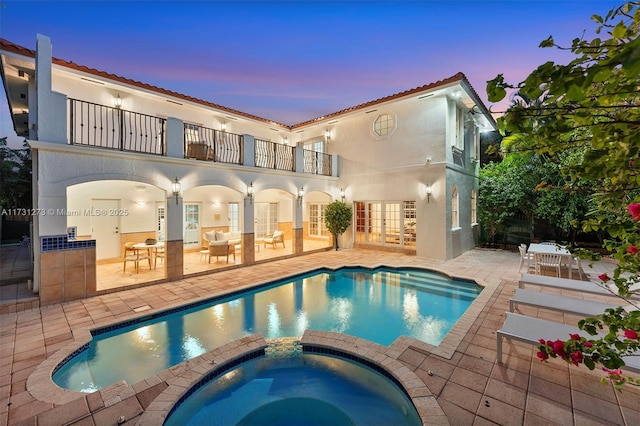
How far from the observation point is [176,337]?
19.2ft

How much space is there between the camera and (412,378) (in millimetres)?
3953

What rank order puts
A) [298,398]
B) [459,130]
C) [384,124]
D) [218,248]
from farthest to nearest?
[384,124] → [459,130] → [218,248] → [298,398]

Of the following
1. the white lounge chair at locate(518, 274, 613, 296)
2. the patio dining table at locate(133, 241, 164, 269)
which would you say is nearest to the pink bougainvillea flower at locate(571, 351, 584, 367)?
the white lounge chair at locate(518, 274, 613, 296)

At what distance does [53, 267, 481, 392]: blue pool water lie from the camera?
4.90 meters

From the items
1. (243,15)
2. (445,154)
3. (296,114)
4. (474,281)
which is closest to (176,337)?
(474,281)

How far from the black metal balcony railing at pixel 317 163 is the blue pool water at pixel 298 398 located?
11777 millimetres

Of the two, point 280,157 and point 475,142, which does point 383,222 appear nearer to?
point 280,157

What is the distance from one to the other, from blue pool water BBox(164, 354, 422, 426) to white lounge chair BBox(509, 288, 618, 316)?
3.37 meters

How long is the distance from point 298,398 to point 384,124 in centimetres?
1296

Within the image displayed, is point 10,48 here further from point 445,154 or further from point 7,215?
point 7,215

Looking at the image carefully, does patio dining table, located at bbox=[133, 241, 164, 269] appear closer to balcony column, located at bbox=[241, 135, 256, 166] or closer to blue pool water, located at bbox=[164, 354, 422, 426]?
balcony column, located at bbox=[241, 135, 256, 166]

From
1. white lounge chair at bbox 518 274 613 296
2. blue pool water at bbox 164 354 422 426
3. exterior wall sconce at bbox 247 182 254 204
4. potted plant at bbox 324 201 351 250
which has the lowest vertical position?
blue pool water at bbox 164 354 422 426

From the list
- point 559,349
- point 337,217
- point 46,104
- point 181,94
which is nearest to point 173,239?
point 46,104

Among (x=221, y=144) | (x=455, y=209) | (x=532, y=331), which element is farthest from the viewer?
(x=455, y=209)
